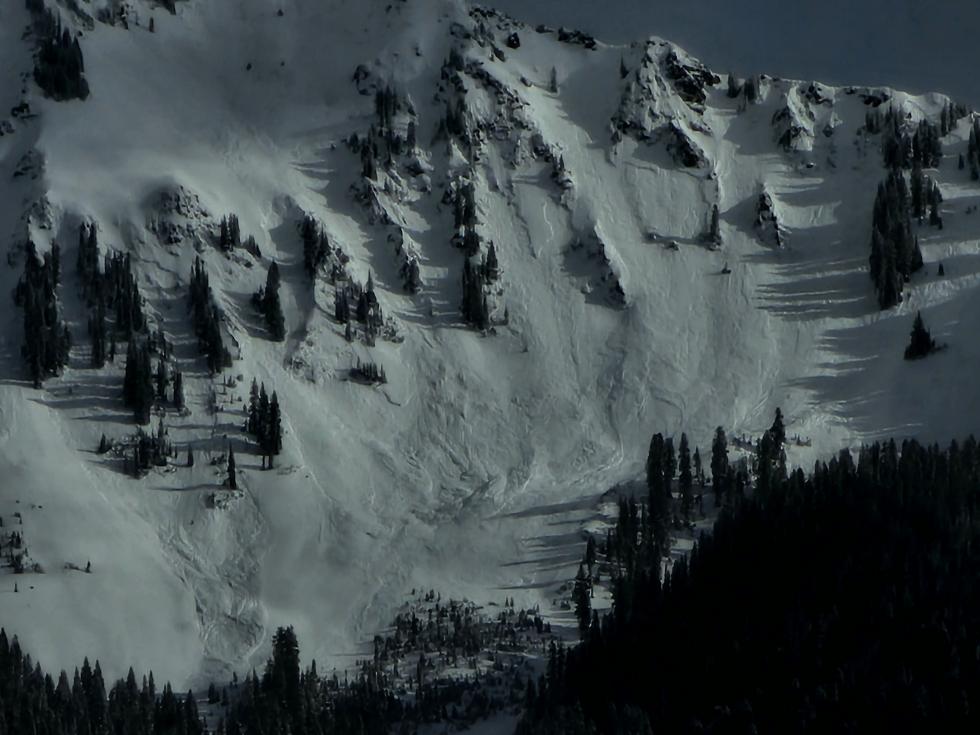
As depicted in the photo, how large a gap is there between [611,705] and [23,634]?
195 ft

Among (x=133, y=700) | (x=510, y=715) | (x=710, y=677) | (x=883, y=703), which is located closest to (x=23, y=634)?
(x=133, y=700)

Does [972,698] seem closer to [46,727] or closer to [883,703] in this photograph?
[883,703]

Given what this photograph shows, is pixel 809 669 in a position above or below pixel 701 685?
above

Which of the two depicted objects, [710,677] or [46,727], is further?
[710,677]

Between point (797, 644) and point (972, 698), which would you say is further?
point (797, 644)

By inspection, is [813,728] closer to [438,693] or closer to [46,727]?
[438,693]

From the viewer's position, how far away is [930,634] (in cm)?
18962

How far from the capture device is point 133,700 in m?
188

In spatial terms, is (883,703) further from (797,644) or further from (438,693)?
(438,693)

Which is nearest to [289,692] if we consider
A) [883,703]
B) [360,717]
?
[360,717]

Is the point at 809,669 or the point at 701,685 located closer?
the point at 809,669

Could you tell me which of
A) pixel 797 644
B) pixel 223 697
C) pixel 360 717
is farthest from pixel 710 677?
pixel 223 697

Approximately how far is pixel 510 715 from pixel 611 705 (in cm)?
1090

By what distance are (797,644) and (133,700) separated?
209 ft
